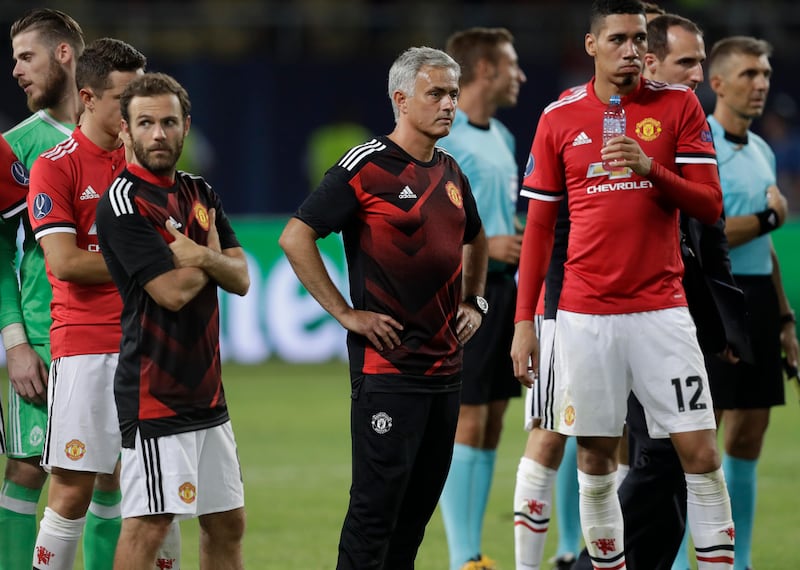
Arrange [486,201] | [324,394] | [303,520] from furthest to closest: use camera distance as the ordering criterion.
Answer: [324,394] < [303,520] < [486,201]

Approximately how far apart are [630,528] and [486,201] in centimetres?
209

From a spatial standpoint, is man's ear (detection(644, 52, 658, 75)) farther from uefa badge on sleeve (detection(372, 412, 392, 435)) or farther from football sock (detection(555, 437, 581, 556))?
uefa badge on sleeve (detection(372, 412, 392, 435))

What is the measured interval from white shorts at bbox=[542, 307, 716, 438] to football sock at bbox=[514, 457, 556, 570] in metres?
0.73

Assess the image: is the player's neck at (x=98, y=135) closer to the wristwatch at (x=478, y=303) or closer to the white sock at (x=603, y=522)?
the wristwatch at (x=478, y=303)

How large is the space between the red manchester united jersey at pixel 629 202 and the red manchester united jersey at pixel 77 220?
73.3 inches

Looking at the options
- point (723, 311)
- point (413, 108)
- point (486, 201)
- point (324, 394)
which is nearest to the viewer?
point (413, 108)

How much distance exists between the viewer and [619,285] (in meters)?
5.65

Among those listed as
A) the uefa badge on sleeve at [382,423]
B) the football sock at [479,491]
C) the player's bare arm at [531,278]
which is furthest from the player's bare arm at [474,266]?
the football sock at [479,491]

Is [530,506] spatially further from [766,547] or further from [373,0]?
[373,0]

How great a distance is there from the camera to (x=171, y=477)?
4938 mm

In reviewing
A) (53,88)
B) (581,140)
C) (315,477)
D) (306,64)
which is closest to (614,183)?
(581,140)

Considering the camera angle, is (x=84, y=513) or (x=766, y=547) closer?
(x=84, y=513)

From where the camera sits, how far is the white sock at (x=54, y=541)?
5.56 m

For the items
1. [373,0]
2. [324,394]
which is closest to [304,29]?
[373,0]
